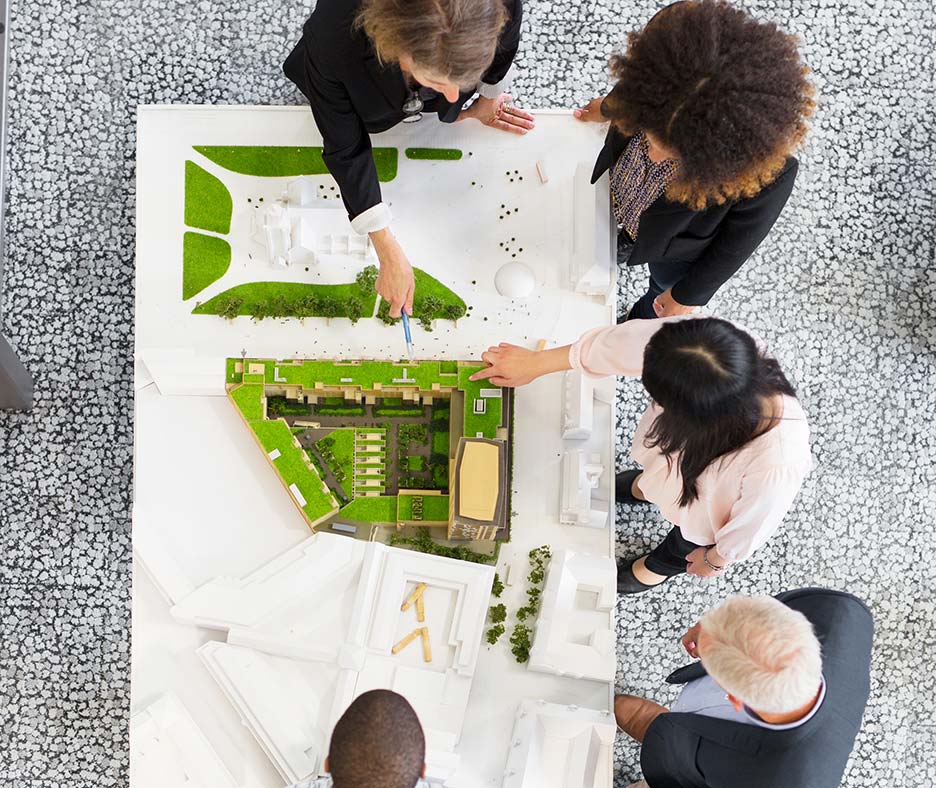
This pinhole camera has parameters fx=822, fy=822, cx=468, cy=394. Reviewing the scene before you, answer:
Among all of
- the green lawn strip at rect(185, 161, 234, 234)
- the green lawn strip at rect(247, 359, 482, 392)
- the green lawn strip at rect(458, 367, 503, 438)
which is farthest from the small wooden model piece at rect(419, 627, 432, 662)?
the green lawn strip at rect(185, 161, 234, 234)

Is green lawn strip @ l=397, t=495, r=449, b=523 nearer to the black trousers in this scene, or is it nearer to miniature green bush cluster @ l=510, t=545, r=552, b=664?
miniature green bush cluster @ l=510, t=545, r=552, b=664

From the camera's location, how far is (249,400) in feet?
6.81

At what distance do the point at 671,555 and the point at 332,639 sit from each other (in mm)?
915

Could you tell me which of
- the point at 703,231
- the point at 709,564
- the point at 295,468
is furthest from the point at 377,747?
the point at 703,231

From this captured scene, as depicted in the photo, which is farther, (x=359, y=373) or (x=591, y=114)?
(x=591, y=114)

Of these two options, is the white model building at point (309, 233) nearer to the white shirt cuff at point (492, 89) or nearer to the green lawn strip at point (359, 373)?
the green lawn strip at point (359, 373)

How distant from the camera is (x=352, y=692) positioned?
1957 millimetres

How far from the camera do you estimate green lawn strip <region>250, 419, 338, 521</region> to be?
2.05 meters

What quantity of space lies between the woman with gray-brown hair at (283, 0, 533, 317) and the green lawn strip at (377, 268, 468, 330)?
9 centimetres

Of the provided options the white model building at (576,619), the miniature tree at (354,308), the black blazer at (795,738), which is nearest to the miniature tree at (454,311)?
the miniature tree at (354,308)

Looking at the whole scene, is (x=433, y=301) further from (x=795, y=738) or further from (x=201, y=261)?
(x=795, y=738)

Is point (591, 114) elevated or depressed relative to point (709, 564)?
elevated

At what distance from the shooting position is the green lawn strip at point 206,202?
217 cm

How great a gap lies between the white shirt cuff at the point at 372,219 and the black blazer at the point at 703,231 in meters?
0.57
